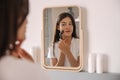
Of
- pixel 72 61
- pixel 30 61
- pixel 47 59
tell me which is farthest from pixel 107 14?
pixel 30 61

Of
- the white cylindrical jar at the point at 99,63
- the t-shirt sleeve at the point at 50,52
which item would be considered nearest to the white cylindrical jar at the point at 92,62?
the white cylindrical jar at the point at 99,63

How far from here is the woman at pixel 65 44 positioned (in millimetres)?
1603

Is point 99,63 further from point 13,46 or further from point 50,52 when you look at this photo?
point 13,46

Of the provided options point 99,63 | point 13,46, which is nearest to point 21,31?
point 13,46

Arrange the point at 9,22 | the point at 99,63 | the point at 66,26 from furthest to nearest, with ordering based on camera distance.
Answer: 1. the point at 66,26
2. the point at 99,63
3. the point at 9,22

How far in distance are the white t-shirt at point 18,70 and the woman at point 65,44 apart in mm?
903

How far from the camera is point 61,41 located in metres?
1.64

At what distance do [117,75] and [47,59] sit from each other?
0.51 m

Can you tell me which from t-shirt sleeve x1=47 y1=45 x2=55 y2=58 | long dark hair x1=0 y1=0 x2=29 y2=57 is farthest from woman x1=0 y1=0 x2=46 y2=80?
t-shirt sleeve x1=47 y1=45 x2=55 y2=58

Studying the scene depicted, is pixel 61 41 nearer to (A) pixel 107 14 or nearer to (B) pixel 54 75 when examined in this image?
(B) pixel 54 75

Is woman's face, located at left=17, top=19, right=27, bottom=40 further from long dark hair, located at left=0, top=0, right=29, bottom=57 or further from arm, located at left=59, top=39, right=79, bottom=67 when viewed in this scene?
arm, located at left=59, top=39, right=79, bottom=67

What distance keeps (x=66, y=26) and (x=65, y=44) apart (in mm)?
129

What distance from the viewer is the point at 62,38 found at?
1.64 metres

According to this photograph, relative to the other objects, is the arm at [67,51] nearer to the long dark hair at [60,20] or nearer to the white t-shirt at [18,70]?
the long dark hair at [60,20]
